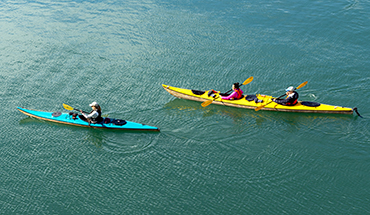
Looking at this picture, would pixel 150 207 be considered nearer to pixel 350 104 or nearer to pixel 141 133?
pixel 141 133

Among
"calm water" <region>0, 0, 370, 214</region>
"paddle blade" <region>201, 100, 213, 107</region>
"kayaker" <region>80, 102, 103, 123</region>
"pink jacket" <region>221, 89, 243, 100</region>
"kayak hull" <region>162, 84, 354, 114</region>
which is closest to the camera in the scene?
"calm water" <region>0, 0, 370, 214</region>

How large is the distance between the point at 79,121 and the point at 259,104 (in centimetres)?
812

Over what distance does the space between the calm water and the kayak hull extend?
350 mm

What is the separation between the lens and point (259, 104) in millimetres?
14406

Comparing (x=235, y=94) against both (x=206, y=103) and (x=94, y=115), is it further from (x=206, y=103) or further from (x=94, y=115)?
(x=94, y=115)

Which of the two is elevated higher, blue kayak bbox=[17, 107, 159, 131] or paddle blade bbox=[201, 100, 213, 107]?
paddle blade bbox=[201, 100, 213, 107]

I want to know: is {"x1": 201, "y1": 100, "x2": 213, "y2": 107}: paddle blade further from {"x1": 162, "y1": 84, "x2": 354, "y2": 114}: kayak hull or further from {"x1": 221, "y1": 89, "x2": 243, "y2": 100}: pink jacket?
{"x1": 221, "y1": 89, "x2": 243, "y2": 100}: pink jacket

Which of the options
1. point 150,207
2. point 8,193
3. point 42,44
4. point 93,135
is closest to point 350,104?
point 150,207

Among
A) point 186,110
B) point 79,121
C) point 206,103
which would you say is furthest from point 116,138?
point 206,103

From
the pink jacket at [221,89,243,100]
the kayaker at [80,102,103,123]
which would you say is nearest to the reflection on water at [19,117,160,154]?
the kayaker at [80,102,103,123]

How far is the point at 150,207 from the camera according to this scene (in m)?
10.6

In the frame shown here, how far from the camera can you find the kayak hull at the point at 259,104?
13812mm

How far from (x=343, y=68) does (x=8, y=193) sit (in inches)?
646

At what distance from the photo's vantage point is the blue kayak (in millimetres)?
13508
